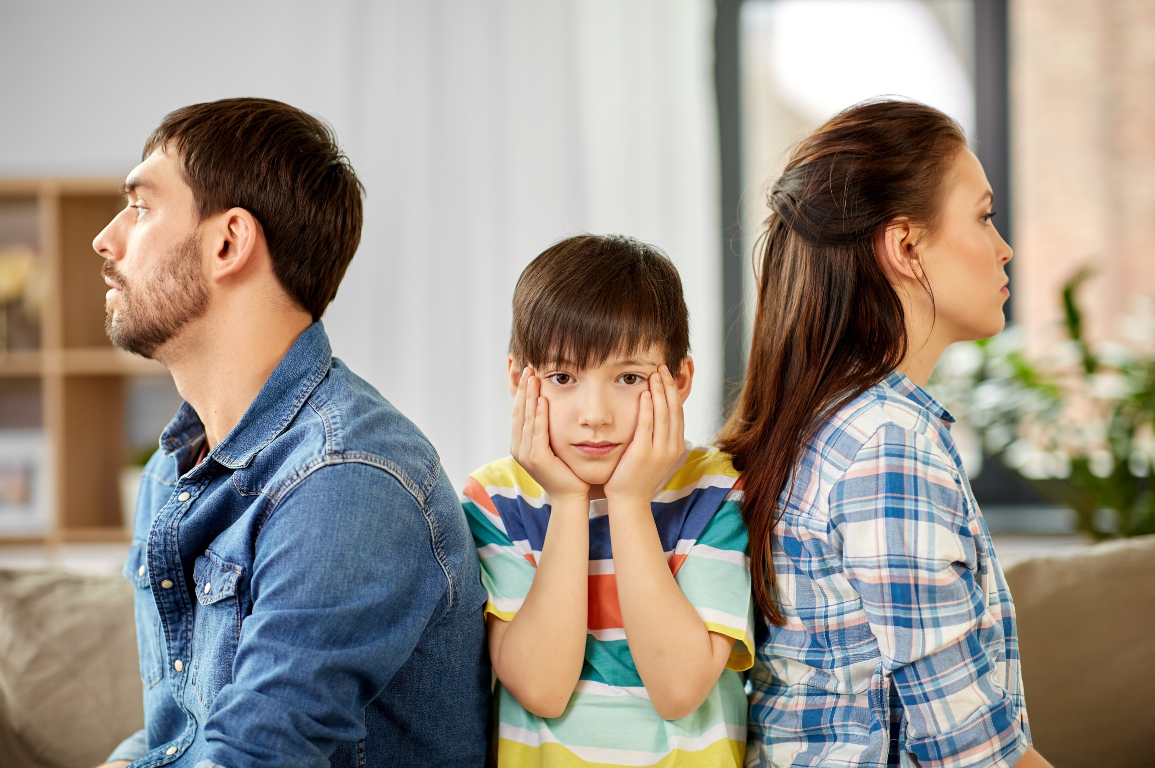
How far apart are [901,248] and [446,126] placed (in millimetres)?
2241

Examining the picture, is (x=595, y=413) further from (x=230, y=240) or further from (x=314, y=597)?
(x=230, y=240)

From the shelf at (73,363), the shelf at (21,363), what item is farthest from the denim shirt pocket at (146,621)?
the shelf at (21,363)

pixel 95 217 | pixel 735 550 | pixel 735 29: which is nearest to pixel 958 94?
pixel 735 29

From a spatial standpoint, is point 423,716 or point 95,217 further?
point 95,217

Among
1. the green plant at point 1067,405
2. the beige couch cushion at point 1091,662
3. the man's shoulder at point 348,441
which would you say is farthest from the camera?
the green plant at point 1067,405

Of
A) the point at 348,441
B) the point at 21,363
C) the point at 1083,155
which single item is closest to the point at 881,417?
the point at 348,441

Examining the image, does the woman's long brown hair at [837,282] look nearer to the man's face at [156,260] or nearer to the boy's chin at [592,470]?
the boy's chin at [592,470]

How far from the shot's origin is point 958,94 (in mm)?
2980

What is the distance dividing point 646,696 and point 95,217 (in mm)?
2628

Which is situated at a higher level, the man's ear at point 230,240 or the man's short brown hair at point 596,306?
the man's ear at point 230,240

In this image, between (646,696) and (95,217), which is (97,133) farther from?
(646,696)

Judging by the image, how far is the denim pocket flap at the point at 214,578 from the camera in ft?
3.28

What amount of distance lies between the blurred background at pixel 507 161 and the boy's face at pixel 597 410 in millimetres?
1769

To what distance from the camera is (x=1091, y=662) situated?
56.6 inches
